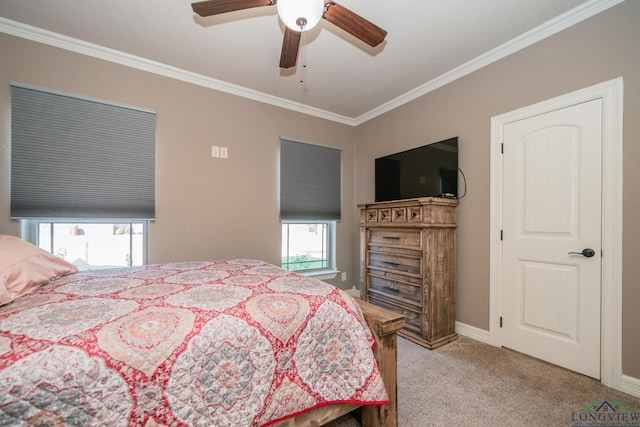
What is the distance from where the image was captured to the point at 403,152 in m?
3.23

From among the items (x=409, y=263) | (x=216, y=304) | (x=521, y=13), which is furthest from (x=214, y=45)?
(x=409, y=263)

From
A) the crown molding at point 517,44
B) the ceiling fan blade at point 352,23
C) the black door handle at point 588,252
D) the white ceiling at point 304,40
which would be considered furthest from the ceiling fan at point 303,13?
the black door handle at point 588,252

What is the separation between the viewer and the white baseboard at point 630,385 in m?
1.74

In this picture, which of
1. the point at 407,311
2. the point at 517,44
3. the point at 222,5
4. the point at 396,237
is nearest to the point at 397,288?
the point at 407,311

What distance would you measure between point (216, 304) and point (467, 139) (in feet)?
8.90

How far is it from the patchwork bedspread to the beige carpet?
0.63 metres

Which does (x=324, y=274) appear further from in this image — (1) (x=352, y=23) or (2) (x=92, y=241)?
(1) (x=352, y=23)

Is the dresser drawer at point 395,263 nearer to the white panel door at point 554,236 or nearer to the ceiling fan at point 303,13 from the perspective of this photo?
the white panel door at point 554,236

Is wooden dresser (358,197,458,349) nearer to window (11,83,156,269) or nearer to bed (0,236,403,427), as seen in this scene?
bed (0,236,403,427)

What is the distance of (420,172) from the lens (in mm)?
3018

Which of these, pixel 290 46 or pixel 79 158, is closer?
pixel 290 46

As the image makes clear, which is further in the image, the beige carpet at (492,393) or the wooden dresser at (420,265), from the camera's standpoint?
the wooden dresser at (420,265)

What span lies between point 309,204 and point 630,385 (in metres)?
3.13

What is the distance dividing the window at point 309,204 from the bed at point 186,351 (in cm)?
199
